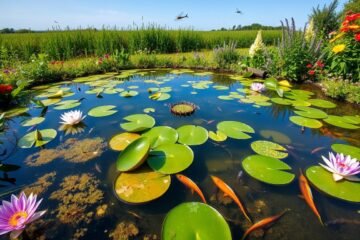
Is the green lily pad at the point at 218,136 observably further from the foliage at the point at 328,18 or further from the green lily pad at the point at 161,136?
the foliage at the point at 328,18

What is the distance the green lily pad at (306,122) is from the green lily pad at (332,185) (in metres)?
0.98

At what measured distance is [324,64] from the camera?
454 centimetres

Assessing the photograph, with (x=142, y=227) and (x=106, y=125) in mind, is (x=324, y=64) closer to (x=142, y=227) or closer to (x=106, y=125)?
(x=106, y=125)

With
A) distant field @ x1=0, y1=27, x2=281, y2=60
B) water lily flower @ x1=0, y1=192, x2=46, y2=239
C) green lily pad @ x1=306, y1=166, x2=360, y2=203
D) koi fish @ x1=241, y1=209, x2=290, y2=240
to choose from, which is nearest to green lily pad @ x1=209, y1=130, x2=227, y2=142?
green lily pad @ x1=306, y1=166, x2=360, y2=203

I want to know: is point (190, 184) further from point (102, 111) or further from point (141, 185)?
point (102, 111)

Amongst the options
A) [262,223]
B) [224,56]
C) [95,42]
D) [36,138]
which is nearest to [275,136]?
[262,223]

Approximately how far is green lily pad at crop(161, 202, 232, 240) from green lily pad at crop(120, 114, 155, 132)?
1.27m

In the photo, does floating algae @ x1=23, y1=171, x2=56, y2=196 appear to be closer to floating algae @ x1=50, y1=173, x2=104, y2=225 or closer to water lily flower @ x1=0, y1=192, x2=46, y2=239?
floating algae @ x1=50, y1=173, x2=104, y2=225

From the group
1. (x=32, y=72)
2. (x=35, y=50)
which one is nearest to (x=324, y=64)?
(x=32, y=72)

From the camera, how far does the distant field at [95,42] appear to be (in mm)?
7438

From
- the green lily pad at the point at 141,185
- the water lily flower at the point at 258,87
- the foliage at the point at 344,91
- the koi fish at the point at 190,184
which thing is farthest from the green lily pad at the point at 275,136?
the foliage at the point at 344,91

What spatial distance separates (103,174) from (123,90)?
2.60 meters

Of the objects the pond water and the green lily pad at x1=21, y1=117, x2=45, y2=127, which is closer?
the pond water

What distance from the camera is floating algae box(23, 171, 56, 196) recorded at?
1.60m
